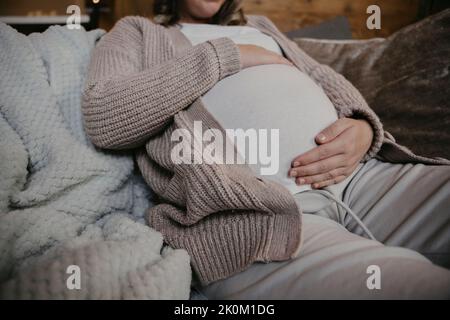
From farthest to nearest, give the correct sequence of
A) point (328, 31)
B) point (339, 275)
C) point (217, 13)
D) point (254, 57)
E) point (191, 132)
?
point (328, 31) < point (217, 13) < point (254, 57) < point (191, 132) < point (339, 275)

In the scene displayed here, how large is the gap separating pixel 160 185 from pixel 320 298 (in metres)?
0.35

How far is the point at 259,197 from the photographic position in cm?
53

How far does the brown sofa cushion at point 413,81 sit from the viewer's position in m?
0.85

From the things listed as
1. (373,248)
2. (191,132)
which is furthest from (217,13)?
(373,248)

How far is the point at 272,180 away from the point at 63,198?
36 cm

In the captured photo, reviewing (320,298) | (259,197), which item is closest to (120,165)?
(259,197)

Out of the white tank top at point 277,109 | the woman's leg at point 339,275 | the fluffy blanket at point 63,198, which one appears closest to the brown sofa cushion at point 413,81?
the white tank top at point 277,109

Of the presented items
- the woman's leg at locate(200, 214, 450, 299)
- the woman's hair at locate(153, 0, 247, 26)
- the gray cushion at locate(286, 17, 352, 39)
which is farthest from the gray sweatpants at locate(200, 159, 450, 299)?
the gray cushion at locate(286, 17, 352, 39)

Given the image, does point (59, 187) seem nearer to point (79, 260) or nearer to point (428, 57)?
point (79, 260)

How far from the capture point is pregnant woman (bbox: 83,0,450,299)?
0.49 meters

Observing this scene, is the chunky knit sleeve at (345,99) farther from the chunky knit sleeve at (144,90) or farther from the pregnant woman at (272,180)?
the chunky knit sleeve at (144,90)

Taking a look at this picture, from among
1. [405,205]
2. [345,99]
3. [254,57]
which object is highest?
[254,57]

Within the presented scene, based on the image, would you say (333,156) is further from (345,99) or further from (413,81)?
(413,81)

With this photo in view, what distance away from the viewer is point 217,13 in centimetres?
109
